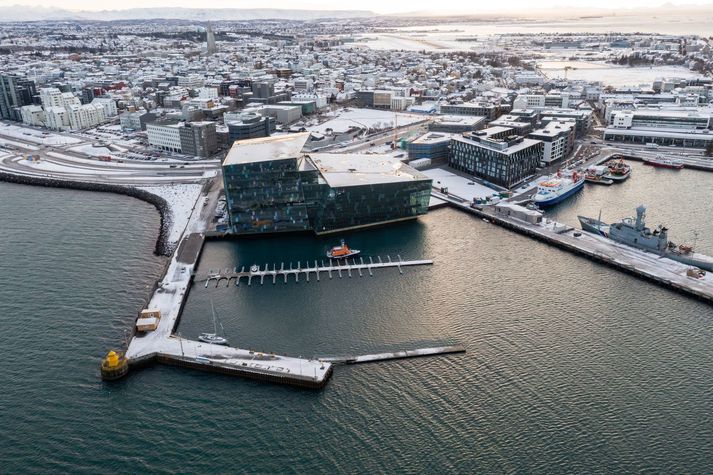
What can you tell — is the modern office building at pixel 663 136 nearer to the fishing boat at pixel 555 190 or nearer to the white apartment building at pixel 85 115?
the fishing boat at pixel 555 190

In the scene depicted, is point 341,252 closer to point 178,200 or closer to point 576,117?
point 178,200

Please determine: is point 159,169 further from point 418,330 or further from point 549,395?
point 549,395

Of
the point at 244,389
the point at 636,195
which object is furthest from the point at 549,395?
the point at 636,195

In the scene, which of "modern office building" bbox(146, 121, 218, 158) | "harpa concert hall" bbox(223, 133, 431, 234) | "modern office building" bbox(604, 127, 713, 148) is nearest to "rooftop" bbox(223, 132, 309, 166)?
"harpa concert hall" bbox(223, 133, 431, 234)

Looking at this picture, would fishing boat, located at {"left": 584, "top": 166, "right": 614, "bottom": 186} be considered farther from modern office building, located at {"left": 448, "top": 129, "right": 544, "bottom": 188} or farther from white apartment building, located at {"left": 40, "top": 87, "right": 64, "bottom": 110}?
white apartment building, located at {"left": 40, "top": 87, "right": 64, "bottom": 110}

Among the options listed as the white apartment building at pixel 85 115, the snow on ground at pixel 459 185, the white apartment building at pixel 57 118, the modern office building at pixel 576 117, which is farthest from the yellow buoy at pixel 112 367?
the white apartment building at pixel 57 118

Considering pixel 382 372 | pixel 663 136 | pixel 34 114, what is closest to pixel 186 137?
pixel 34 114
